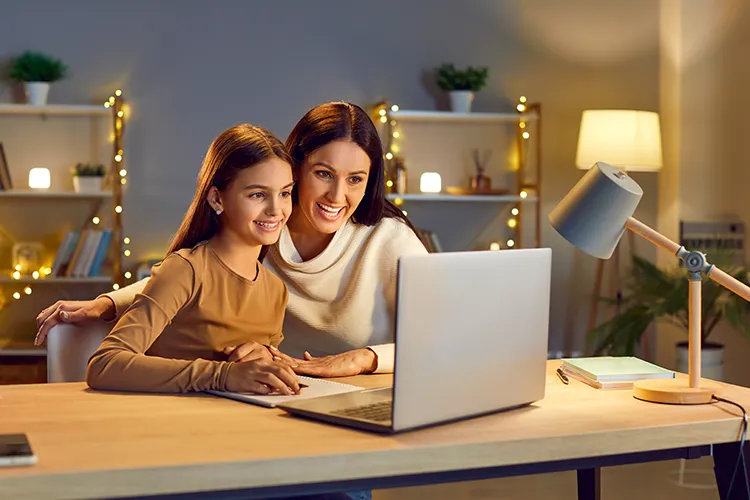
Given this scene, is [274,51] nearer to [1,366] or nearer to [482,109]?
[482,109]

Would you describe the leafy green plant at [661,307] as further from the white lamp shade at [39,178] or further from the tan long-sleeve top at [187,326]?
the tan long-sleeve top at [187,326]

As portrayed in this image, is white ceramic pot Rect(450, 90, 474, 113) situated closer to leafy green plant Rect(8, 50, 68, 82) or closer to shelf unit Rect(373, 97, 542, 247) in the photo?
shelf unit Rect(373, 97, 542, 247)

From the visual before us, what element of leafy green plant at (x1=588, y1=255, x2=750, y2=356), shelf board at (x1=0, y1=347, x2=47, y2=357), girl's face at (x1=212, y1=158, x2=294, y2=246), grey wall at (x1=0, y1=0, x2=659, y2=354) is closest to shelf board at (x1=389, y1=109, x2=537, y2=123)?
grey wall at (x1=0, y1=0, x2=659, y2=354)

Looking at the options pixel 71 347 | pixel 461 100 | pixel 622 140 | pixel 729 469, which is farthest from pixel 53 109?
pixel 729 469

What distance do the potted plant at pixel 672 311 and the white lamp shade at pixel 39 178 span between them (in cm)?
283

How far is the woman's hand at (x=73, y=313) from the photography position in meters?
2.01

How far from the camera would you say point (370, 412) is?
1491 millimetres

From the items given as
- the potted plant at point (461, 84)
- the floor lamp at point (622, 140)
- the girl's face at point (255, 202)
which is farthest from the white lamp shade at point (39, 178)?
the girl's face at point (255, 202)

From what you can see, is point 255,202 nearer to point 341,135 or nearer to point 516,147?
point 341,135

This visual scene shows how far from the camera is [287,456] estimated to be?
4.14 feet

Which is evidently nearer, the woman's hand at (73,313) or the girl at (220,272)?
the girl at (220,272)

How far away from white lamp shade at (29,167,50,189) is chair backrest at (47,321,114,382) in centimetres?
310

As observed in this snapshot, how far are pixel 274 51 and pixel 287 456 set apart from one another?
420cm

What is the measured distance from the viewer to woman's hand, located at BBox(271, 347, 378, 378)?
1.90 metres
